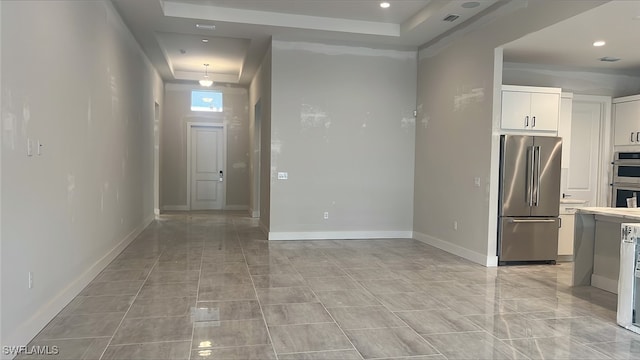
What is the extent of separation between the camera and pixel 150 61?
341 inches

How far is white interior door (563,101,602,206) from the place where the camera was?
6.78 m

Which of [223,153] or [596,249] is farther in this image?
[223,153]

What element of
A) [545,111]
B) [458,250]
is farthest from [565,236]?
[545,111]

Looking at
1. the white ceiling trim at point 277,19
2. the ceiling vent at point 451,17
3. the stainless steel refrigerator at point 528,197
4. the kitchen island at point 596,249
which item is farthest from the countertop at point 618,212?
the white ceiling trim at point 277,19

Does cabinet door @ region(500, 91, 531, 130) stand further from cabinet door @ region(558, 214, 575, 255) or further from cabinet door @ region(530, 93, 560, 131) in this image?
cabinet door @ region(558, 214, 575, 255)

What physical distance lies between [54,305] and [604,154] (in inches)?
300

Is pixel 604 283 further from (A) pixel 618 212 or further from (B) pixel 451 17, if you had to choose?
(B) pixel 451 17

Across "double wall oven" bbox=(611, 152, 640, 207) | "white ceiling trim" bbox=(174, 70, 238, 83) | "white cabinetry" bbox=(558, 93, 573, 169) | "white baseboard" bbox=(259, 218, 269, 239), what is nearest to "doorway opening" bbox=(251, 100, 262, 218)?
"white baseboard" bbox=(259, 218, 269, 239)

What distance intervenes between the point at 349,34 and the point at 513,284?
4.33 meters

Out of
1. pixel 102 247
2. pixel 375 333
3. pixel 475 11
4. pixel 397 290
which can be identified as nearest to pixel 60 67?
pixel 102 247

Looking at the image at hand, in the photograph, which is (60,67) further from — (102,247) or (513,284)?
(513,284)

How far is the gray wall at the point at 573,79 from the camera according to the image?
6316 millimetres

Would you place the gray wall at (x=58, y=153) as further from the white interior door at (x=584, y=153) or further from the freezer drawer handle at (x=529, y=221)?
the white interior door at (x=584, y=153)

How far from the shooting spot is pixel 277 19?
251 inches
